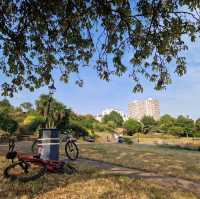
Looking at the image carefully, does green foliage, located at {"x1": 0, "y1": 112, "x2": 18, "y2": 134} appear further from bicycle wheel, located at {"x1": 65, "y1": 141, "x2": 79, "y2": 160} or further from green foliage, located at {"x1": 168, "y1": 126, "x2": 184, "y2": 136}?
green foliage, located at {"x1": 168, "y1": 126, "x2": 184, "y2": 136}

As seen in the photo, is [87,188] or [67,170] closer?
[87,188]

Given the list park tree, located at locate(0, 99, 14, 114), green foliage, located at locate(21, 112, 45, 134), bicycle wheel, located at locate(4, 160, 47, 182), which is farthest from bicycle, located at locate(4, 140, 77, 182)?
park tree, located at locate(0, 99, 14, 114)

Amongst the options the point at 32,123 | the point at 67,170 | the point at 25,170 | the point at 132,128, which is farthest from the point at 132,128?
the point at 25,170

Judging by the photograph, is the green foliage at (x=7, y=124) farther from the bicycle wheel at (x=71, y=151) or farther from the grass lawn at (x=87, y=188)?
the grass lawn at (x=87, y=188)

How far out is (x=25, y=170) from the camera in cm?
778

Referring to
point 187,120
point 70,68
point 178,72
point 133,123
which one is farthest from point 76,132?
point 187,120

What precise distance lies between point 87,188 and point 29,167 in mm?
2059

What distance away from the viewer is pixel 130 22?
8.69 meters

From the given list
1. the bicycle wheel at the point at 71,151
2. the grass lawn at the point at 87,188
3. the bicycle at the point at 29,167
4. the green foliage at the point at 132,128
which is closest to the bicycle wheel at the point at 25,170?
the bicycle at the point at 29,167

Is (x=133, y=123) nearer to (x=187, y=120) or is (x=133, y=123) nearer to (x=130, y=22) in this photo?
(x=187, y=120)

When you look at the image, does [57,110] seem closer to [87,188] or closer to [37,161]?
[37,161]

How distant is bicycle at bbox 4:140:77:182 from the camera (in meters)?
7.47

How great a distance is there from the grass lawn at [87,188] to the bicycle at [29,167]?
8.3 inches

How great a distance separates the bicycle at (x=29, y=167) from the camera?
294 inches
